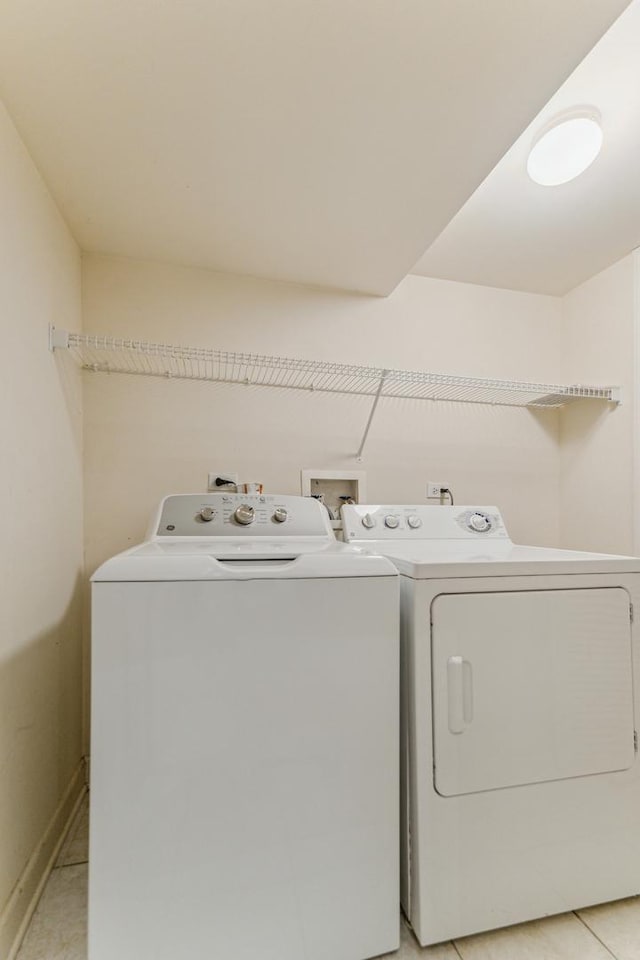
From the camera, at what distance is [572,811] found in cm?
119

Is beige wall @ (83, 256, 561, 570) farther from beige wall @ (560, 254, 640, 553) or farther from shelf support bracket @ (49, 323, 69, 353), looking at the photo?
shelf support bracket @ (49, 323, 69, 353)

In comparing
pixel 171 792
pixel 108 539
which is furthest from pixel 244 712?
pixel 108 539

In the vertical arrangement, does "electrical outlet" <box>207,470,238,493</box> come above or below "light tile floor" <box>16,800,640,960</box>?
above

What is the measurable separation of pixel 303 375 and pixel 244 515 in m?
0.78

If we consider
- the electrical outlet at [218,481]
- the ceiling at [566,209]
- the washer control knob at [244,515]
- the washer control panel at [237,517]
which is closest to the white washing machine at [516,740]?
the washer control panel at [237,517]

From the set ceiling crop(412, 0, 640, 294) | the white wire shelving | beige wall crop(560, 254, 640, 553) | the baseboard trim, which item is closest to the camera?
the baseboard trim

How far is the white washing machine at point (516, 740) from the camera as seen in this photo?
43.2 inches

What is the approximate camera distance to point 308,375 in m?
1.98

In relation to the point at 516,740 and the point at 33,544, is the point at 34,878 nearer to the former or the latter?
the point at 33,544

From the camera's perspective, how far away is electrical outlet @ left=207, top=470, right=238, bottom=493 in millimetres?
1867

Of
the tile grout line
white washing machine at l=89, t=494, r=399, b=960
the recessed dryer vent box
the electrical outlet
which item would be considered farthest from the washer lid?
the tile grout line

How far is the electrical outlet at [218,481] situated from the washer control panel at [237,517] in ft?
1.12

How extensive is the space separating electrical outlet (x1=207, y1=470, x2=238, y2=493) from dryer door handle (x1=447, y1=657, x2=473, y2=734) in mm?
1124

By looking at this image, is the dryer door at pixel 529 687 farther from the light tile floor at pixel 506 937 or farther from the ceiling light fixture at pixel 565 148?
the ceiling light fixture at pixel 565 148
